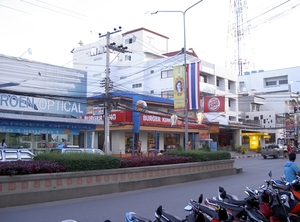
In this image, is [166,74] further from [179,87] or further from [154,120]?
A: [179,87]

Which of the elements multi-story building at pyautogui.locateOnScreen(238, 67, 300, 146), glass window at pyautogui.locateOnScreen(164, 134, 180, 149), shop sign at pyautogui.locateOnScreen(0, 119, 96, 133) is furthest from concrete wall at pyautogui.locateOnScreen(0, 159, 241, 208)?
multi-story building at pyautogui.locateOnScreen(238, 67, 300, 146)

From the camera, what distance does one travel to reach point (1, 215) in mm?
8914

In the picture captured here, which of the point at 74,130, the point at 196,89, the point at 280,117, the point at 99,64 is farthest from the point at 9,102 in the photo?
the point at 280,117

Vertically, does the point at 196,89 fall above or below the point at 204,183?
above

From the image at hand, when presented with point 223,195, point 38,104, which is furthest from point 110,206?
point 38,104

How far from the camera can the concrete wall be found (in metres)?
10.1

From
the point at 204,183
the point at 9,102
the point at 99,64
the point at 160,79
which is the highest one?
the point at 99,64

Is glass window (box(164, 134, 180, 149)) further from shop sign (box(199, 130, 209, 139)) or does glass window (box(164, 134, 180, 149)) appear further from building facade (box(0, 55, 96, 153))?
building facade (box(0, 55, 96, 153))

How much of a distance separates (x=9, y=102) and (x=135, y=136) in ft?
45.7

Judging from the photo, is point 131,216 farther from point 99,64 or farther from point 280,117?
point 280,117

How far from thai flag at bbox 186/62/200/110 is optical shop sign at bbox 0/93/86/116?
8585 mm

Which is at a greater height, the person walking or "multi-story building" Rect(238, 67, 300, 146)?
"multi-story building" Rect(238, 67, 300, 146)

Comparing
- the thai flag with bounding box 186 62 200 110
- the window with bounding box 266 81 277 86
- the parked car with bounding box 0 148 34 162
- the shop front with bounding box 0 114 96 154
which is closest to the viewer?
the parked car with bounding box 0 148 34 162

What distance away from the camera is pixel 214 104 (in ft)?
103
